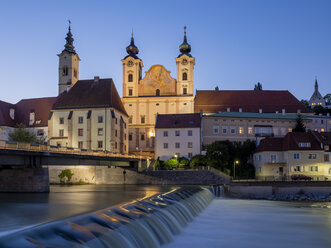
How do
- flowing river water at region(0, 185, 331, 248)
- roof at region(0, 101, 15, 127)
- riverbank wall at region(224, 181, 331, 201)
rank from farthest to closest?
roof at region(0, 101, 15, 127) < riverbank wall at region(224, 181, 331, 201) < flowing river water at region(0, 185, 331, 248)

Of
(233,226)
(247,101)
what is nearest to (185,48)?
(247,101)

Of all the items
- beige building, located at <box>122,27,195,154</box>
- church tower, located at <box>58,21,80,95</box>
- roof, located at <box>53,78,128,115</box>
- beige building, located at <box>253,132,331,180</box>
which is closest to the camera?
beige building, located at <box>253,132,331,180</box>

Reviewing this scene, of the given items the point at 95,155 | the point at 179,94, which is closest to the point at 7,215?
the point at 95,155

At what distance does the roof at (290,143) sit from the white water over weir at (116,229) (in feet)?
143

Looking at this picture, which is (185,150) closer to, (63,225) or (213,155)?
(213,155)

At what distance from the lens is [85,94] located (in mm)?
74500

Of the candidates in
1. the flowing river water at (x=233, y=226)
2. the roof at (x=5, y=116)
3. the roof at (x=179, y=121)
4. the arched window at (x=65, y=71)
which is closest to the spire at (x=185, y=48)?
the arched window at (x=65, y=71)

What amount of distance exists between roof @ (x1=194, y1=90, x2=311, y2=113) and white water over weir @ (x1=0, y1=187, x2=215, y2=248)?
223 ft

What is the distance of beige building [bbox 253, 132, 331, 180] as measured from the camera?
59.8m

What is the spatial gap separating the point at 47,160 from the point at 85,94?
39514 mm

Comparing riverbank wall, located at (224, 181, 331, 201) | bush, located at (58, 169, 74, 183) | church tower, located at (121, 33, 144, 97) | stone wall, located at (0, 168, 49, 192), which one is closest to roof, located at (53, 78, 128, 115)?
church tower, located at (121, 33, 144, 97)

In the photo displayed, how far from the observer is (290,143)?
61.8m

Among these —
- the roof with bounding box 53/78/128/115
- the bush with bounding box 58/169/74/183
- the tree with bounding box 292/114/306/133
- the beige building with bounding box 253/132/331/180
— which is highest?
the roof with bounding box 53/78/128/115

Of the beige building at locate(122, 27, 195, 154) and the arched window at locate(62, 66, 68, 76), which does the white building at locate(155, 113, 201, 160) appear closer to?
the beige building at locate(122, 27, 195, 154)
